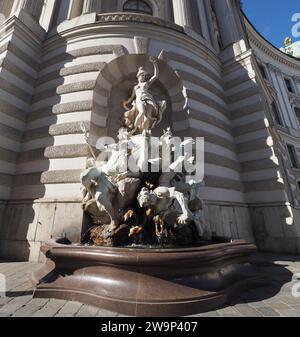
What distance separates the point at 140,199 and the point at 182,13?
11.1 meters

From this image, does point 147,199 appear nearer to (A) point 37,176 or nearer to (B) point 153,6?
(A) point 37,176

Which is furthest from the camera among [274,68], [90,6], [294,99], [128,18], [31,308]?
[274,68]

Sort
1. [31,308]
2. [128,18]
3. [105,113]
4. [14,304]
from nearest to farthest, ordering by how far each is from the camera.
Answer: [31,308]
[14,304]
[105,113]
[128,18]

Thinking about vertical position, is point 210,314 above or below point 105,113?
below

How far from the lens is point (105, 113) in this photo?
836 centimetres

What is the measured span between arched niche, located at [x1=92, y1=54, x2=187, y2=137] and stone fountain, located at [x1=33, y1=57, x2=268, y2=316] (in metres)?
2.30

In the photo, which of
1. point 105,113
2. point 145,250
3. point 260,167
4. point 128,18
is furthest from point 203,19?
point 145,250

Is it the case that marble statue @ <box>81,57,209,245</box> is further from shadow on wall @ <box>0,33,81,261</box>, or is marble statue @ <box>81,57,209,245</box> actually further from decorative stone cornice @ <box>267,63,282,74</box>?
decorative stone cornice @ <box>267,63,282,74</box>

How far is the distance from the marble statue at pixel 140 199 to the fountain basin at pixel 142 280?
100cm

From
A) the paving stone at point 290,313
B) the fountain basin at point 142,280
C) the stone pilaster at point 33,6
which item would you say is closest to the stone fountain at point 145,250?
the fountain basin at point 142,280

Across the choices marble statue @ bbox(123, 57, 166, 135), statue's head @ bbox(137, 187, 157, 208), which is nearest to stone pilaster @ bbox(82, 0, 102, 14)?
marble statue @ bbox(123, 57, 166, 135)

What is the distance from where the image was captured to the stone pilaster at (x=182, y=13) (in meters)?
11.2

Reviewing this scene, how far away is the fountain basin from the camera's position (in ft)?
10.3
